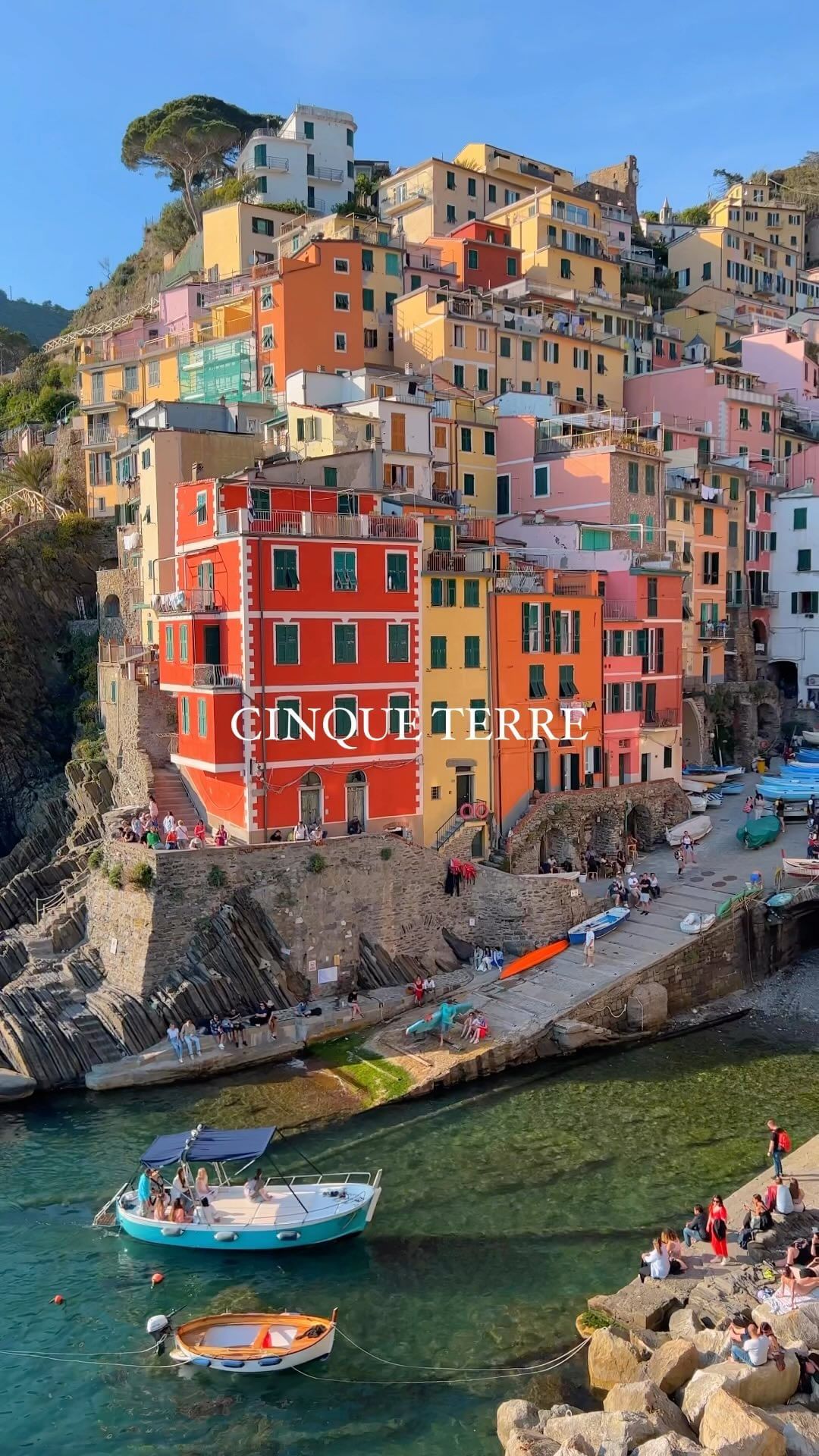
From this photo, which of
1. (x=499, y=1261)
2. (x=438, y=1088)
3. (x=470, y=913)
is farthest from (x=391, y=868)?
(x=499, y=1261)

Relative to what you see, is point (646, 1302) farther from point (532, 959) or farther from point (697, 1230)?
point (532, 959)

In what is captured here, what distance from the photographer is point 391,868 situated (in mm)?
35219

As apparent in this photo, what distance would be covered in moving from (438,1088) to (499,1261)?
7619mm

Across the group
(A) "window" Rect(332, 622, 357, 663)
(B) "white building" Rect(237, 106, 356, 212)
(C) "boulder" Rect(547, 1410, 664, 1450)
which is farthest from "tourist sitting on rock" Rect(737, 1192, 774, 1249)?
(B) "white building" Rect(237, 106, 356, 212)

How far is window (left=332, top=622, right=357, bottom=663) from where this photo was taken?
35562mm

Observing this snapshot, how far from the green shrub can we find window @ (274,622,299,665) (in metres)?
7.80

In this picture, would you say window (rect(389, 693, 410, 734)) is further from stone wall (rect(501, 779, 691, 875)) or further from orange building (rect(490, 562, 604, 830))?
stone wall (rect(501, 779, 691, 875))

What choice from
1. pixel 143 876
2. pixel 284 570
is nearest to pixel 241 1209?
pixel 143 876

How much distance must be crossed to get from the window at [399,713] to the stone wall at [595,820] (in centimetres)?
616

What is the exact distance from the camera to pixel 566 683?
41.8 m

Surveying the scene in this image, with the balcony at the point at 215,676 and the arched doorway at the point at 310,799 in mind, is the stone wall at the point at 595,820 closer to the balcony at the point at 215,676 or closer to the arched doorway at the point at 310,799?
the arched doorway at the point at 310,799

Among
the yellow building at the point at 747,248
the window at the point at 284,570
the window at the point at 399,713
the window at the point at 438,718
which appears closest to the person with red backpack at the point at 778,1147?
the window at the point at 399,713

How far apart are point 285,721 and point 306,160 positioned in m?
64.2

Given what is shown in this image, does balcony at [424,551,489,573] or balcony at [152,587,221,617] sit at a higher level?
balcony at [424,551,489,573]
